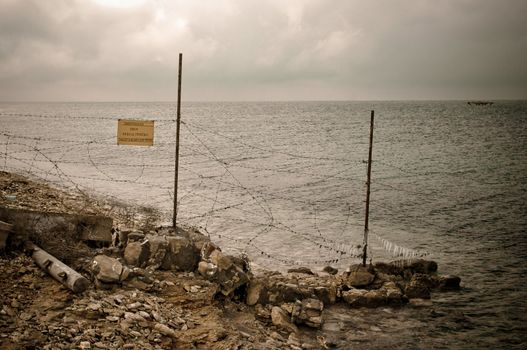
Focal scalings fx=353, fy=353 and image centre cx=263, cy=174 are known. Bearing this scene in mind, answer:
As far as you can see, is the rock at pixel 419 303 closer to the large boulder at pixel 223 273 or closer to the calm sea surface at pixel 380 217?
the calm sea surface at pixel 380 217

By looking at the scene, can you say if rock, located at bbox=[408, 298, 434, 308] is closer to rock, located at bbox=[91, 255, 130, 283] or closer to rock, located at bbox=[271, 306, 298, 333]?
rock, located at bbox=[271, 306, 298, 333]

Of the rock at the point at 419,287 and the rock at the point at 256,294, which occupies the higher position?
the rock at the point at 256,294

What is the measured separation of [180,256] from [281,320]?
9.88ft

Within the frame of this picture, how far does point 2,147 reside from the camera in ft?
120

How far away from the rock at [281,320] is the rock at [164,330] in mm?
2553

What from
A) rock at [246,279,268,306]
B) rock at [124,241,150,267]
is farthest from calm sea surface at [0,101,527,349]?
rock at [124,241,150,267]

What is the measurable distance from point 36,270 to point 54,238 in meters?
1.17

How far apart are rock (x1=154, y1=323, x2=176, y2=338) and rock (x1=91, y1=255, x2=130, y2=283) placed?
62.9 inches

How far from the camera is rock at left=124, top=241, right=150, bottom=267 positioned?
28.7ft

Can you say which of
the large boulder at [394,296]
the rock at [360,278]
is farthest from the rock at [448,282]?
the rock at [360,278]

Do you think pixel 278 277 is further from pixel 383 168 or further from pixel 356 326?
pixel 383 168

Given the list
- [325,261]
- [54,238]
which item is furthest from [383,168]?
[54,238]

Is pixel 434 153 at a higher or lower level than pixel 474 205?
higher

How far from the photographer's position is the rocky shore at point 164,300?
612 centimetres
